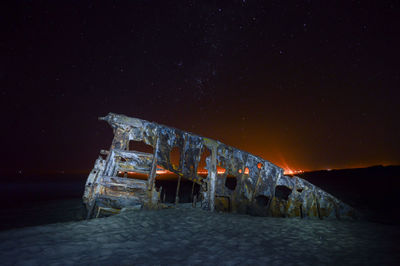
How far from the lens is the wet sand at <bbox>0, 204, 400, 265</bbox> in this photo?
301 cm

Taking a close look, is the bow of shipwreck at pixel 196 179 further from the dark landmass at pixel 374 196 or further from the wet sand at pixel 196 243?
the dark landmass at pixel 374 196

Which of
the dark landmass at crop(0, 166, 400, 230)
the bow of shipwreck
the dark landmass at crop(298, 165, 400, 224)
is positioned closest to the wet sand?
the bow of shipwreck

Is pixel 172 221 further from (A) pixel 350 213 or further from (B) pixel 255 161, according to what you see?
(A) pixel 350 213

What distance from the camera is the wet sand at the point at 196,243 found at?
3.01 m

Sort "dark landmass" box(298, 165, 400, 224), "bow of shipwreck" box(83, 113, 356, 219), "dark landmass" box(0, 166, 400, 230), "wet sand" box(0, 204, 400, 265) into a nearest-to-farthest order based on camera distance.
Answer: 1. "wet sand" box(0, 204, 400, 265)
2. "bow of shipwreck" box(83, 113, 356, 219)
3. "dark landmass" box(298, 165, 400, 224)
4. "dark landmass" box(0, 166, 400, 230)

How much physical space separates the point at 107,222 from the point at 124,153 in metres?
2.94

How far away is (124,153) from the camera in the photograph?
7594 mm

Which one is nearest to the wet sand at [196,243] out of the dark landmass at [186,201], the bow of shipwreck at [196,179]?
the bow of shipwreck at [196,179]

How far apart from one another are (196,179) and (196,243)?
12.2 feet

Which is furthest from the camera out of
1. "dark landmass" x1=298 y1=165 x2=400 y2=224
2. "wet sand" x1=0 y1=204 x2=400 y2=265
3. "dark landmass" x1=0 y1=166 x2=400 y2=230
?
"dark landmass" x1=0 y1=166 x2=400 y2=230

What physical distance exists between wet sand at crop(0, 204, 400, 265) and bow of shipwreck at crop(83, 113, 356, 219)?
141 centimetres

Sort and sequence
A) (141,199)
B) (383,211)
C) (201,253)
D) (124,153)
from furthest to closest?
(383,211), (124,153), (141,199), (201,253)

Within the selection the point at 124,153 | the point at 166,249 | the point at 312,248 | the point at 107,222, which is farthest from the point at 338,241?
the point at 124,153

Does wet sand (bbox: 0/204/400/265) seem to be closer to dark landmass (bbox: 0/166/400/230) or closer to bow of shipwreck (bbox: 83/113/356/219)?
bow of shipwreck (bbox: 83/113/356/219)
